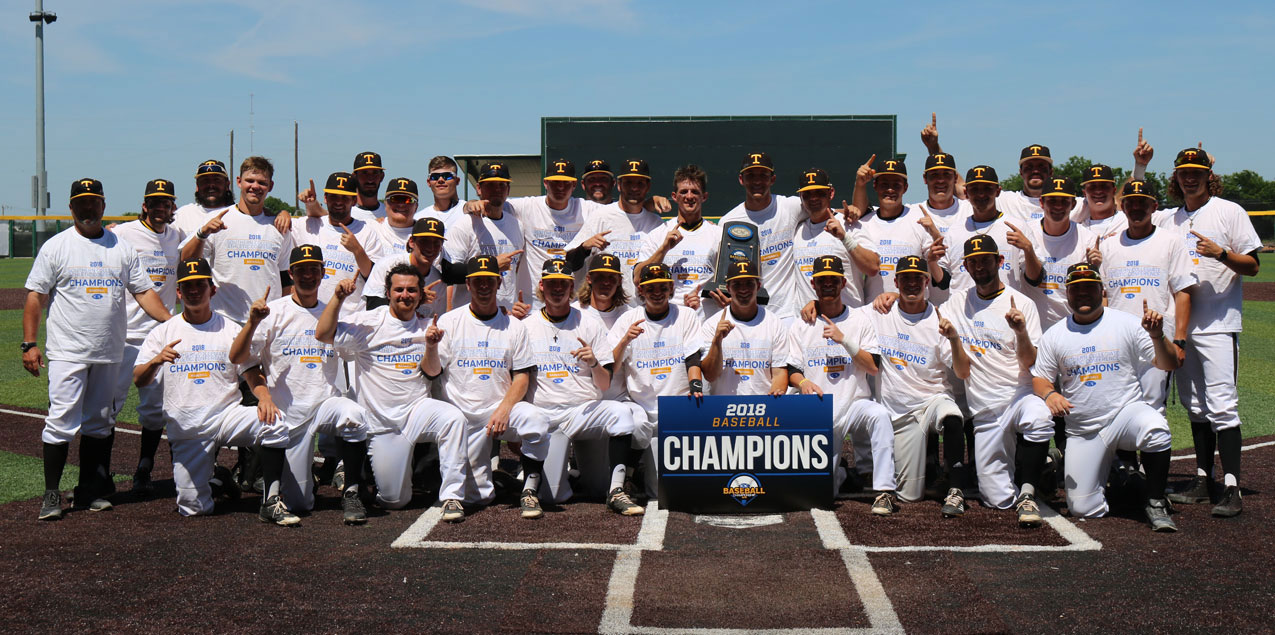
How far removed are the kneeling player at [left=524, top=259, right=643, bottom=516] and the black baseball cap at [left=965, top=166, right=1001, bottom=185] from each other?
9.90 ft

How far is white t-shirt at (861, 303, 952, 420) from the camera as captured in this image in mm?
7383

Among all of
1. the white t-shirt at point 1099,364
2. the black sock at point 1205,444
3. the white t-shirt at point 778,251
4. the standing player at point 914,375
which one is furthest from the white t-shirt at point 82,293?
the black sock at point 1205,444

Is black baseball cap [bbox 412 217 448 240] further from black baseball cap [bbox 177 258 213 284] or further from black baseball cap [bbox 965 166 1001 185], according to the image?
black baseball cap [bbox 965 166 1001 185]

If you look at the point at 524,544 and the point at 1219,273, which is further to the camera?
the point at 1219,273

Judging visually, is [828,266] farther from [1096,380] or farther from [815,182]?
[1096,380]

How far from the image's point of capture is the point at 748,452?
22.9 feet

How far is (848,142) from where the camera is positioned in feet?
104

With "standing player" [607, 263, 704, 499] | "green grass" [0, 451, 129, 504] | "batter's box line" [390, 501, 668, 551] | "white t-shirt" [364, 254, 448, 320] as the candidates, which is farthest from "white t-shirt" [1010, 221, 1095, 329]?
"green grass" [0, 451, 129, 504]

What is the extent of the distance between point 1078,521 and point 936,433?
114 cm

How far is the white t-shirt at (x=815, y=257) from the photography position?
8047 mm

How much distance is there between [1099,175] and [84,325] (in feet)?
24.6

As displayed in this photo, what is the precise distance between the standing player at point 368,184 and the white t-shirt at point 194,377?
195 cm

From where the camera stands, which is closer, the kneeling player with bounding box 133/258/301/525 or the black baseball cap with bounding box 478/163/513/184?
the kneeling player with bounding box 133/258/301/525

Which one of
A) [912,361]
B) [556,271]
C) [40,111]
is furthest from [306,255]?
[40,111]
